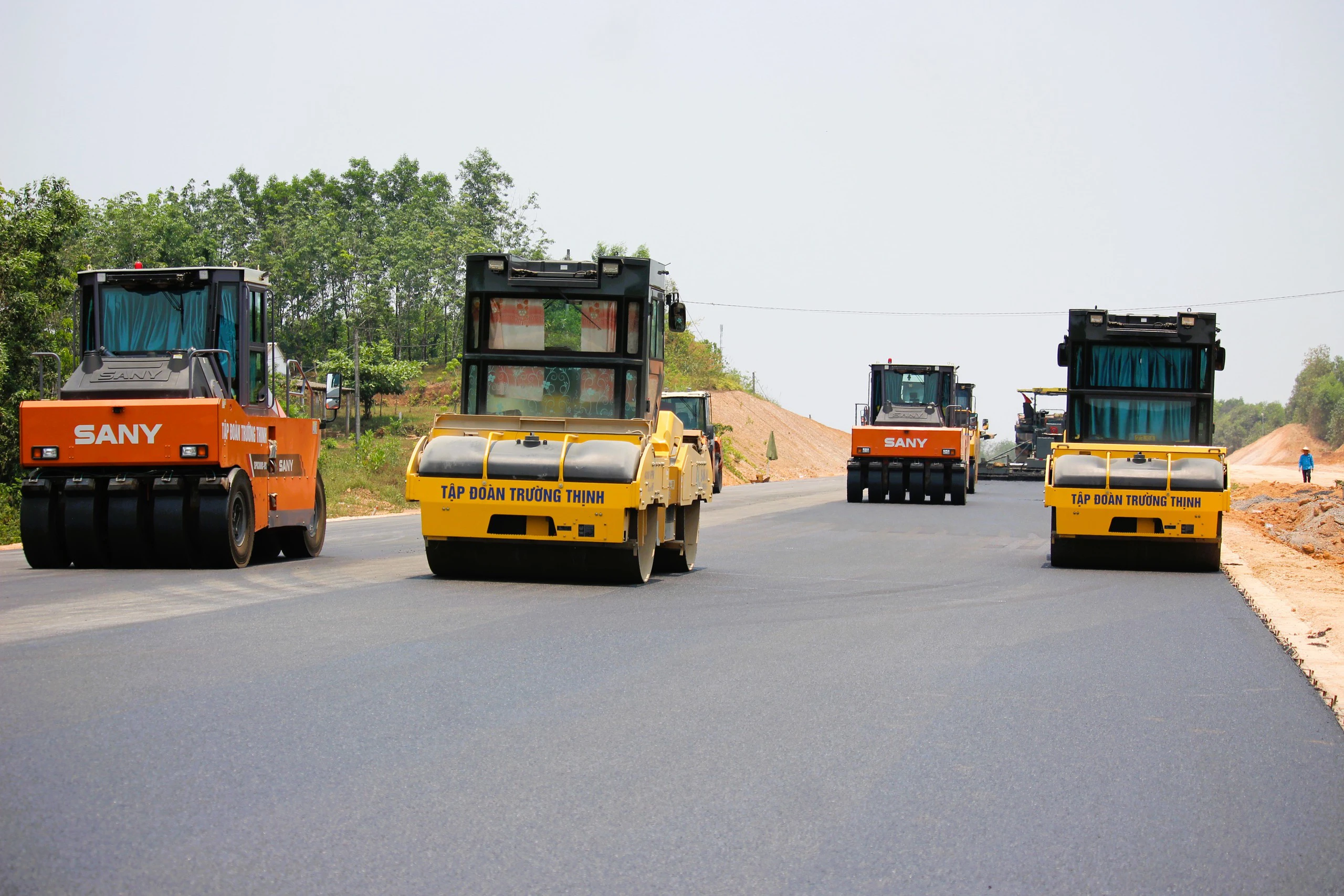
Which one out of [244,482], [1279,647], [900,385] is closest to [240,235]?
[900,385]

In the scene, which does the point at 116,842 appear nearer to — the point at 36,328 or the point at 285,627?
the point at 285,627

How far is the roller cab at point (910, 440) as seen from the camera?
35.4 m

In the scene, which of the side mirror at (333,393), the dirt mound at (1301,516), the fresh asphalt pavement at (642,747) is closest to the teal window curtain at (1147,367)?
the dirt mound at (1301,516)

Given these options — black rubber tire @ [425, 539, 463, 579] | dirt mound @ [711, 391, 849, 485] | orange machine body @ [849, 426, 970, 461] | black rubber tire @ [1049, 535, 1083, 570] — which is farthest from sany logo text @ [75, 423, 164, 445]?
dirt mound @ [711, 391, 849, 485]

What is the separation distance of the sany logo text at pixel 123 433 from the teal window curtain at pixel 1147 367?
1229 centimetres

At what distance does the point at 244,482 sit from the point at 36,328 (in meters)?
14.7

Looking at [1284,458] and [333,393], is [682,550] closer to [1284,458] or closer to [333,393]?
[333,393]

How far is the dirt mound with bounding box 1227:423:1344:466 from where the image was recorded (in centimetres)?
11262

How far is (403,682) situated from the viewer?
8055 millimetres

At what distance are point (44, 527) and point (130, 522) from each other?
957 millimetres

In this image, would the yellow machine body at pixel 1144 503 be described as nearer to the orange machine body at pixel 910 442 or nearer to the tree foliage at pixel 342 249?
the orange machine body at pixel 910 442

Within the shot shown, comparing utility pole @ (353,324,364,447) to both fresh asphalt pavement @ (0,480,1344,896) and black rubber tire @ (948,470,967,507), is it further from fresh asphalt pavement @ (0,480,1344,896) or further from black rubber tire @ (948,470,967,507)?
fresh asphalt pavement @ (0,480,1344,896)

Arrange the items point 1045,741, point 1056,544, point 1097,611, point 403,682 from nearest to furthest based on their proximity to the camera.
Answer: point 1045,741 < point 403,682 < point 1097,611 < point 1056,544

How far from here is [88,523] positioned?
14.1 metres
